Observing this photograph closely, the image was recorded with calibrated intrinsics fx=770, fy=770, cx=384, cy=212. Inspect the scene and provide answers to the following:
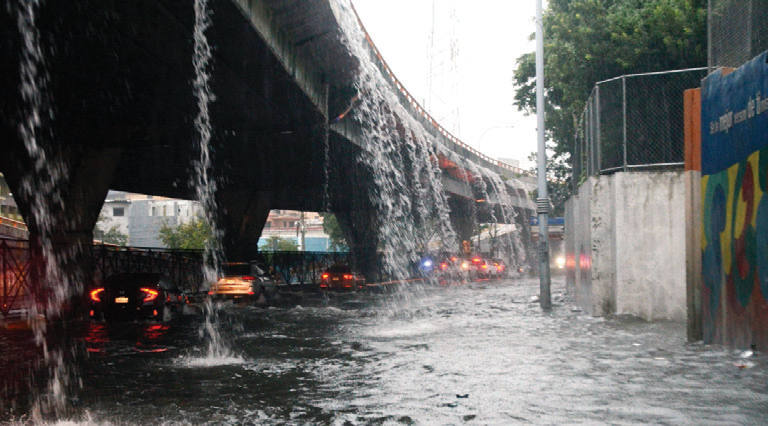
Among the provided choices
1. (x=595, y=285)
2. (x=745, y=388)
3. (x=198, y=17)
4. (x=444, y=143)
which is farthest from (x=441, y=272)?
(x=745, y=388)

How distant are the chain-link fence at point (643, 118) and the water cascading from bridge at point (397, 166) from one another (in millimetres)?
6829

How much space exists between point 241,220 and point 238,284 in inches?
635

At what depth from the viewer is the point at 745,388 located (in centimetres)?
865

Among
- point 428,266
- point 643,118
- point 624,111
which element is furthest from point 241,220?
point 624,111

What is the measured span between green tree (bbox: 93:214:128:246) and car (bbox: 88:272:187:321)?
7599cm

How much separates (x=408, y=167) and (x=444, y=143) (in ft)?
15.2

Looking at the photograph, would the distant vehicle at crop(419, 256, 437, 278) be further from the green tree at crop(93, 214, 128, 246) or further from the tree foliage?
the green tree at crop(93, 214, 128, 246)

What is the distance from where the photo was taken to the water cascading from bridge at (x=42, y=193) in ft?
58.9

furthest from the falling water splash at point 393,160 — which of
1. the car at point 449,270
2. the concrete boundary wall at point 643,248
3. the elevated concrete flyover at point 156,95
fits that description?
the concrete boundary wall at point 643,248

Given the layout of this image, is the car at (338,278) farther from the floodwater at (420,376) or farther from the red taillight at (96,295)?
the floodwater at (420,376)

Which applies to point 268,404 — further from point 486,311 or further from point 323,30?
point 486,311

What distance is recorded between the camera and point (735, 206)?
11172mm

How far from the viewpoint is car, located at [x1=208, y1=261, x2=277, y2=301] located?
28.6 meters

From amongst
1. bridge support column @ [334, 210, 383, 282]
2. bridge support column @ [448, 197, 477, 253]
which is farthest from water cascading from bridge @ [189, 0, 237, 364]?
bridge support column @ [448, 197, 477, 253]
